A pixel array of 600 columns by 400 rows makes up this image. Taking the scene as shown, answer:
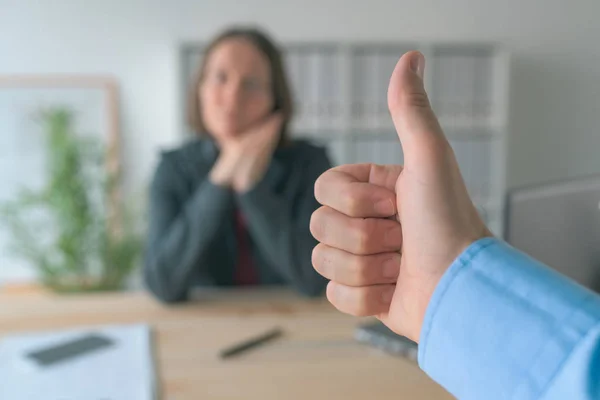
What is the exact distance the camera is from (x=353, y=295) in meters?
0.27

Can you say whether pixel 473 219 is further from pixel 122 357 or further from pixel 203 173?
pixel 203 173

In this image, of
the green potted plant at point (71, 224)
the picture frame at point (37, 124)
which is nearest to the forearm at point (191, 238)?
the green potted plant at point (71, 224)

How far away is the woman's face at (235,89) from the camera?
803 millimetres

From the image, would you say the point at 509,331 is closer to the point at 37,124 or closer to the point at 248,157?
the point at 248,157

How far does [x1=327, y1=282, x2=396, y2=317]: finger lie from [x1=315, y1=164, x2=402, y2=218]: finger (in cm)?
4

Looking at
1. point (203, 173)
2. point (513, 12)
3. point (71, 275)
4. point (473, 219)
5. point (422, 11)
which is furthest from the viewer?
point (71, 275)

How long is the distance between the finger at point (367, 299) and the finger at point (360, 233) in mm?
19

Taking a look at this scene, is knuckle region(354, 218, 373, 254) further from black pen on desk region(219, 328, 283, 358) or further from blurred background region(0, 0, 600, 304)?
blurred background region(0, 0, 600, 304)

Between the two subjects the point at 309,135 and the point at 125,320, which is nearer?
the point at 125,320

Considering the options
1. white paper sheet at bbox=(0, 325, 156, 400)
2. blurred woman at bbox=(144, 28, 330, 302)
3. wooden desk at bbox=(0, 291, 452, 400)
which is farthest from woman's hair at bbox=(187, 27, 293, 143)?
white paper sheet at bbox=(0, 325, 156, 400)

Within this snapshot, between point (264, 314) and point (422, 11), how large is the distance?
0.45 meters

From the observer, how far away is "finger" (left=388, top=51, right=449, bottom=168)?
231 millimetres

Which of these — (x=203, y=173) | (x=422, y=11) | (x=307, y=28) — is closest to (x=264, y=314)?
(x=203, y=173)

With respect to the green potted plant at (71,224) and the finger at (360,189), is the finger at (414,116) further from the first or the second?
the green potted plant at (71,224)
